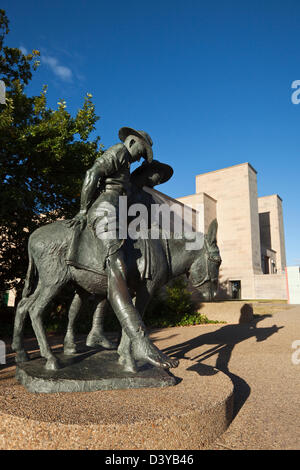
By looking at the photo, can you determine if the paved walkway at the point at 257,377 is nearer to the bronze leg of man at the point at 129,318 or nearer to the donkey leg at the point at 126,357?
the bronze leg of man at the point at 129,318

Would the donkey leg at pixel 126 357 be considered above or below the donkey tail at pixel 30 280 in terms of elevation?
below

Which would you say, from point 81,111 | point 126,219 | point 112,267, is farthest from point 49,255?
point 81,111

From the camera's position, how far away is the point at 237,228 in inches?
1363

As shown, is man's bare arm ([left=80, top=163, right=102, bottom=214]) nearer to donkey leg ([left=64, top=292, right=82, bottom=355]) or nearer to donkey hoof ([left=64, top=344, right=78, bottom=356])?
donkey leg ([left=64, top=292, right=82, bottom=355])

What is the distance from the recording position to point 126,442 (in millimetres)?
2219

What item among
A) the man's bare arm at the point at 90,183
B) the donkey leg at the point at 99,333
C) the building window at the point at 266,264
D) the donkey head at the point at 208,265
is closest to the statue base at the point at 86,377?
the donkey leg at the point at 99,333

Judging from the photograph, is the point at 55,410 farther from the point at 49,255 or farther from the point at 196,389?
the point at 49,255

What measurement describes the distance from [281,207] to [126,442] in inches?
2014

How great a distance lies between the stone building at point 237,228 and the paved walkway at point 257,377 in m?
22.6

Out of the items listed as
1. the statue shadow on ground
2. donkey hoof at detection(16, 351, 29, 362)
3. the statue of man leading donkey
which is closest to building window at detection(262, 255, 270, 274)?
the statue shadow on ground

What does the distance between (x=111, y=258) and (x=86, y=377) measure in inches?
50.3

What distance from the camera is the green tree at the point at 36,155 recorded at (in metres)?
8.98

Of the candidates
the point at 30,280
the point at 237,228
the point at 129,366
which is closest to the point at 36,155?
the point at 30,280

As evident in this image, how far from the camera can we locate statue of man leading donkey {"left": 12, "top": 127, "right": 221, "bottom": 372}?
136 inches
